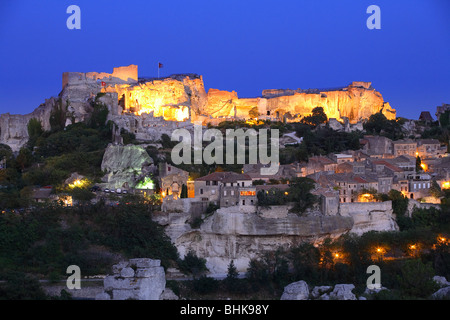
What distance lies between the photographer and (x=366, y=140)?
47.5 metres

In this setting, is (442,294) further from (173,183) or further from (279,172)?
(173,183)

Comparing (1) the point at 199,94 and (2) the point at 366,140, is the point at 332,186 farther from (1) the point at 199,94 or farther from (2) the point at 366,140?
(1) the point at 199,94

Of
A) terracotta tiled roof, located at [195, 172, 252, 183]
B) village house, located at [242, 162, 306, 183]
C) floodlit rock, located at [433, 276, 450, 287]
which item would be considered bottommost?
floodlit rock, located at [433, 276, 450, 287]

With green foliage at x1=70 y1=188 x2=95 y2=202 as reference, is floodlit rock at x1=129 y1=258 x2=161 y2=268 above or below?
below

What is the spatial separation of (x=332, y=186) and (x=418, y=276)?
10.1 metres

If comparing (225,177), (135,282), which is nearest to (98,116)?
(225,177)

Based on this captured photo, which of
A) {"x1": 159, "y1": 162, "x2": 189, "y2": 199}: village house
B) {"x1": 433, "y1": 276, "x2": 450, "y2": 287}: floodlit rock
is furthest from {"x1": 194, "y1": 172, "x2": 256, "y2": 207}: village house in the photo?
{"x1": 433, "y1": 276, "x2": 450, "y2": 287}: floodlit rock

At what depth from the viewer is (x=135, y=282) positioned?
2336 cm

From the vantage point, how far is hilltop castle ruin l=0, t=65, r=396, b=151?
51562 mm

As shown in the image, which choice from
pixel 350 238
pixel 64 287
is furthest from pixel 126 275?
pixel 350 238
